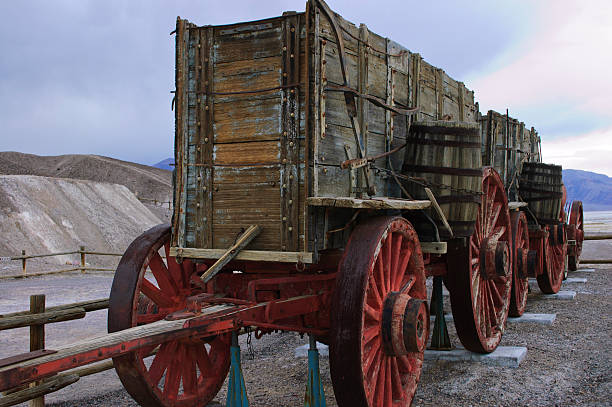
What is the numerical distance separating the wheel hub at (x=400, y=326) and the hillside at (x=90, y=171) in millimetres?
45838

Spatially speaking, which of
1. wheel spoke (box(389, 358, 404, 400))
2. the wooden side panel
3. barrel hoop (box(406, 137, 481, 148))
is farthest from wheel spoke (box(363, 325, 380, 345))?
barrel hoop (box(406, 137, 481, 148))

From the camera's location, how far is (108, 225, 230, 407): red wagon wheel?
3.72 metres

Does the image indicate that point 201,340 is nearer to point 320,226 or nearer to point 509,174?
point 320,226

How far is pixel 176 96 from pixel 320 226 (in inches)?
57.4

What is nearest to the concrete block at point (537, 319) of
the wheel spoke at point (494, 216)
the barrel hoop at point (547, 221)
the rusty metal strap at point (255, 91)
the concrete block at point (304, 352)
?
the wheel spoke at point (494, 216)

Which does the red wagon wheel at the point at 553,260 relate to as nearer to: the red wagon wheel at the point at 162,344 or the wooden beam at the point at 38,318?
the red wagon wheel at the point at 162,344

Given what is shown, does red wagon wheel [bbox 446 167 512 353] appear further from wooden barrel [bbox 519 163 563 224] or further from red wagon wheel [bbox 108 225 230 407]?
wooden barrel [bbox 519 163 563 224]

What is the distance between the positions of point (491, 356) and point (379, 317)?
7.97 feet

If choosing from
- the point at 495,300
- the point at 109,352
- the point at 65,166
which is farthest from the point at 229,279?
the point at 65,166

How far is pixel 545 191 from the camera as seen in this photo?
8844 mm

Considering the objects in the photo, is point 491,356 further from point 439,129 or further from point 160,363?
point 160,363

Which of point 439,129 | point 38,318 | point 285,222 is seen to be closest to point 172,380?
point 38,318

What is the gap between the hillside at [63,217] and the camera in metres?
22.3

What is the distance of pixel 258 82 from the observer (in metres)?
3.77
